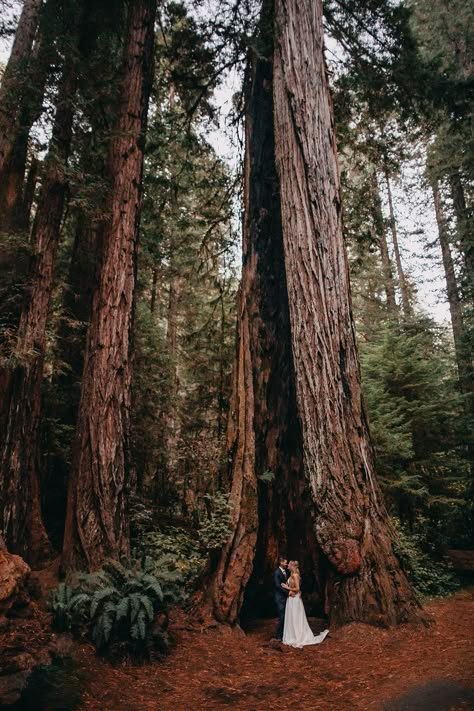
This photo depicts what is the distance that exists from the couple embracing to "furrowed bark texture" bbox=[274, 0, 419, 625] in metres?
0.44

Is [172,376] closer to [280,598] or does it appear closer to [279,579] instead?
[279,579]

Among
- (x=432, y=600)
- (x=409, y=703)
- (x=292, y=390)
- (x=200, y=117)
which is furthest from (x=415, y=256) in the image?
(x=409, y=703)

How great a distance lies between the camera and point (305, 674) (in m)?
4.91

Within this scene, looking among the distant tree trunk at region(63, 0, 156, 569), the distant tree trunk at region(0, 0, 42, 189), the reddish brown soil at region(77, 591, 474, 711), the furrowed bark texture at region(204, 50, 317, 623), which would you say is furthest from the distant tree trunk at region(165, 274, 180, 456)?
the reddish brown soil at region(77, 591, 474, 711)

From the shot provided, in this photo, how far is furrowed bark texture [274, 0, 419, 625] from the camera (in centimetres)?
590

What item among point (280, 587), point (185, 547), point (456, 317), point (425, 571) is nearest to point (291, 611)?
point (280, 587)

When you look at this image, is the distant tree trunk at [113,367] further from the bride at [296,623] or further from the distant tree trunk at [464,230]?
the distant tree trunk at [464,230]

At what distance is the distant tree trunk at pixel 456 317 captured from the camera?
41.0 feet

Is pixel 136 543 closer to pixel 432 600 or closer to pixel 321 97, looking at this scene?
pixel 432 600

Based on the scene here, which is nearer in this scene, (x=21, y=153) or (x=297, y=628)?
(x=297, y=628)

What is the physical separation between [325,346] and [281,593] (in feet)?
12.8

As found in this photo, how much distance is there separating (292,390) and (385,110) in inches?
270

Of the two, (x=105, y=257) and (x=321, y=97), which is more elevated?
(x=321, y=97)

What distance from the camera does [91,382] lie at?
684 centimetres
